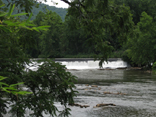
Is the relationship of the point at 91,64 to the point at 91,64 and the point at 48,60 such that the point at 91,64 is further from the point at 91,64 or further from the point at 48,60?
the point at 48,60

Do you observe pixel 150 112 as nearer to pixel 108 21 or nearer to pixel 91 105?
pixel 91 105

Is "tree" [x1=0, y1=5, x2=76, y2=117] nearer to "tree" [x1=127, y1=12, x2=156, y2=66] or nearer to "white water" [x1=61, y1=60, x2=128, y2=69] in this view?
"tree" [x1=127, y1=12, x2=156, y2=66]

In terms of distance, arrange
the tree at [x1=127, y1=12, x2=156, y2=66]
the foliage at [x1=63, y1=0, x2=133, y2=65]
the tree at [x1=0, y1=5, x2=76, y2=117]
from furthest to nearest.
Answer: the tree at [x1=127, y1=12, x2=156, y2=66]
the foliage at [x1=63, y1=0, x2=133, y2=65]
the tree at [x1=0, y1=5, x2=76, y2=117]

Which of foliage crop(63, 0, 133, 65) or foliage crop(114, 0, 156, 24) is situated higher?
foliage crop(114, 0, 156, 24)

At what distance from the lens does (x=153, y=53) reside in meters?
33.9

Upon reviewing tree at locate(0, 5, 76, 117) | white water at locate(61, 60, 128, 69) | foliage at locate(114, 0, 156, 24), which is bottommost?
white water at locate(61, 60, 128, 69)

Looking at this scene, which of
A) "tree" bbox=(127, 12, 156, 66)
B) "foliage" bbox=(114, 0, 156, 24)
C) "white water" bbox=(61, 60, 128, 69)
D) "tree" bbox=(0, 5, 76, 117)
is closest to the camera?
"tree" bbox=(0, 5, 76, 117)

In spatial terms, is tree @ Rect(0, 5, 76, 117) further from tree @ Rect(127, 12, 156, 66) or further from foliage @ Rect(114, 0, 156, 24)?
foliage @ Rect(114, 0, 156, 24)

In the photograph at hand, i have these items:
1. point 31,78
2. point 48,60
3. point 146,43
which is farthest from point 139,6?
point 31,78

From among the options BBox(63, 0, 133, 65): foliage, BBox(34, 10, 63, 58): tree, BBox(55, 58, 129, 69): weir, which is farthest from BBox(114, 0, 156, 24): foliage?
BBox(63, 0, 133, 65): foliage

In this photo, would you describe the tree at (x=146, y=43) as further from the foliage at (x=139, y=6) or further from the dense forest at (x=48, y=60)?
the dense forest at (x=48, y=60)

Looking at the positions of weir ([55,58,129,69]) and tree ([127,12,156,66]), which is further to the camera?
weir ([55,58,129,69])

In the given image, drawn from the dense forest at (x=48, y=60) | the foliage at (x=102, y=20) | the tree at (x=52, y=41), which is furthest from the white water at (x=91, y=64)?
the foliage at (x=102, y=20)

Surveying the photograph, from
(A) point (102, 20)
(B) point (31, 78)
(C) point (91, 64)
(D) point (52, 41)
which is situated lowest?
(C) point (91, 64)
